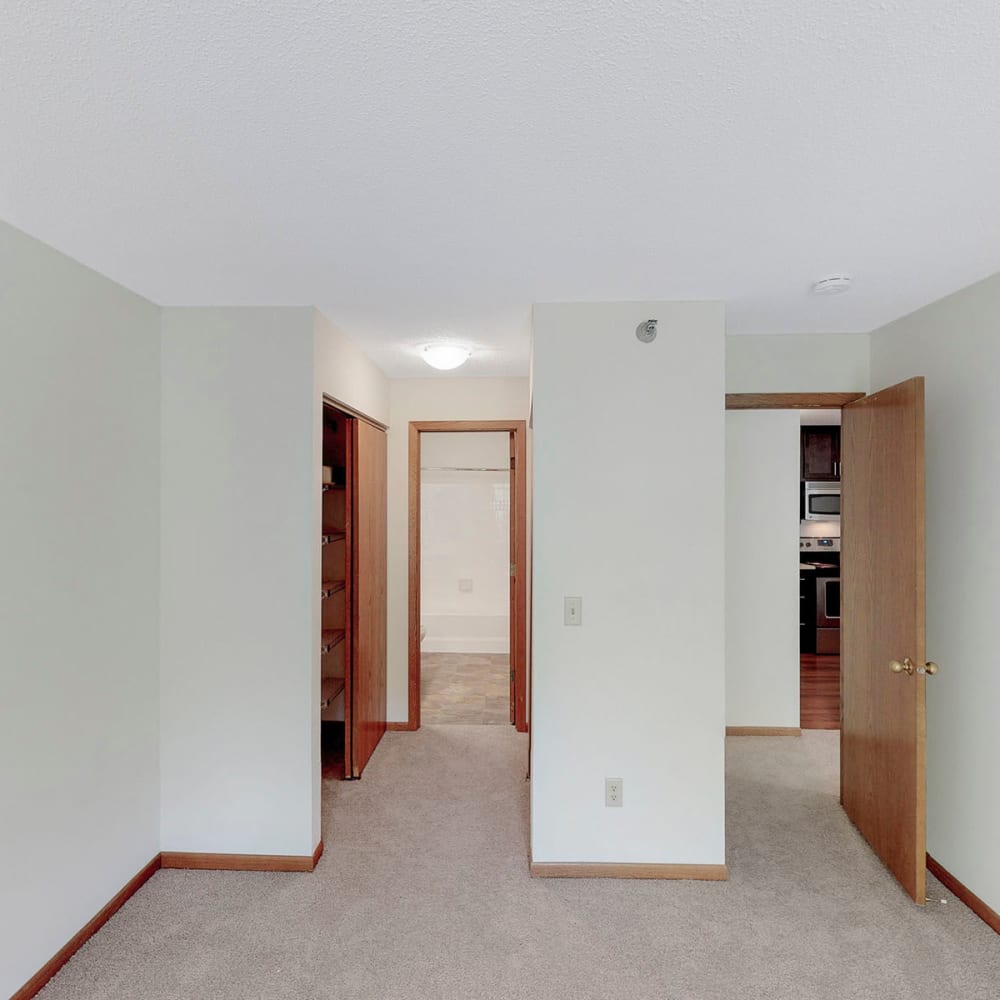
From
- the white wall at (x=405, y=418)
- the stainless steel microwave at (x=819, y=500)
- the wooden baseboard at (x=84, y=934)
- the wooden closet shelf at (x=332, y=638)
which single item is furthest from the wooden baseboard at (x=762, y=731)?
the wooden baseboard at (x=84, y=934)

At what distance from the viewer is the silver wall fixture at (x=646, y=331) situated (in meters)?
2.54

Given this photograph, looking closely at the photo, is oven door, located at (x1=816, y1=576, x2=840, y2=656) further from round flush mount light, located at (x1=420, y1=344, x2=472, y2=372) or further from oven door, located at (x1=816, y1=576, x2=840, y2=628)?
round flush mount light, located at (x1=420, y1=344, x2=472, y2=372)

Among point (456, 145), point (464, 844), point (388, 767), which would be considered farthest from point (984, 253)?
point (388, 767)

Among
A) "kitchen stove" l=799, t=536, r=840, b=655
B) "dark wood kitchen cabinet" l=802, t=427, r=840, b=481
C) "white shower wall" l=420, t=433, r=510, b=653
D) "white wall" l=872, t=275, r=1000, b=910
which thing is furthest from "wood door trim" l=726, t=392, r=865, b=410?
"white shower wall" l=420, t=433, r=510, b=653

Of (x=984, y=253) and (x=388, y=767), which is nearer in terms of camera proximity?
(x=984, y=253)

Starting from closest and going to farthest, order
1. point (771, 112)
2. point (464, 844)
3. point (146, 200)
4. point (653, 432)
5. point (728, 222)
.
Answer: point (771, 112) → point (146, 200) → point (728, 222) → point (653, 432) → point (464, 844)

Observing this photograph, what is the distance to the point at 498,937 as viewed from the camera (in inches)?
87.5

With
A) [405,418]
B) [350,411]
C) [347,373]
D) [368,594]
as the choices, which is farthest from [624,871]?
[405,418]

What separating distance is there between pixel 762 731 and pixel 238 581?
340 cm

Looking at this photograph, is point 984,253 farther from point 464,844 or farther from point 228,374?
point 464,844

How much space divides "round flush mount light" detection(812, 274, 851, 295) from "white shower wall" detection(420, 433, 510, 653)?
14.1ft

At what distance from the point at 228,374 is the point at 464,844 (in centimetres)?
230

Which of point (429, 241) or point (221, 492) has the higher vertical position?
point (429, 241)

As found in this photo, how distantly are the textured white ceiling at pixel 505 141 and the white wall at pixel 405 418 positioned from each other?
177 cm
